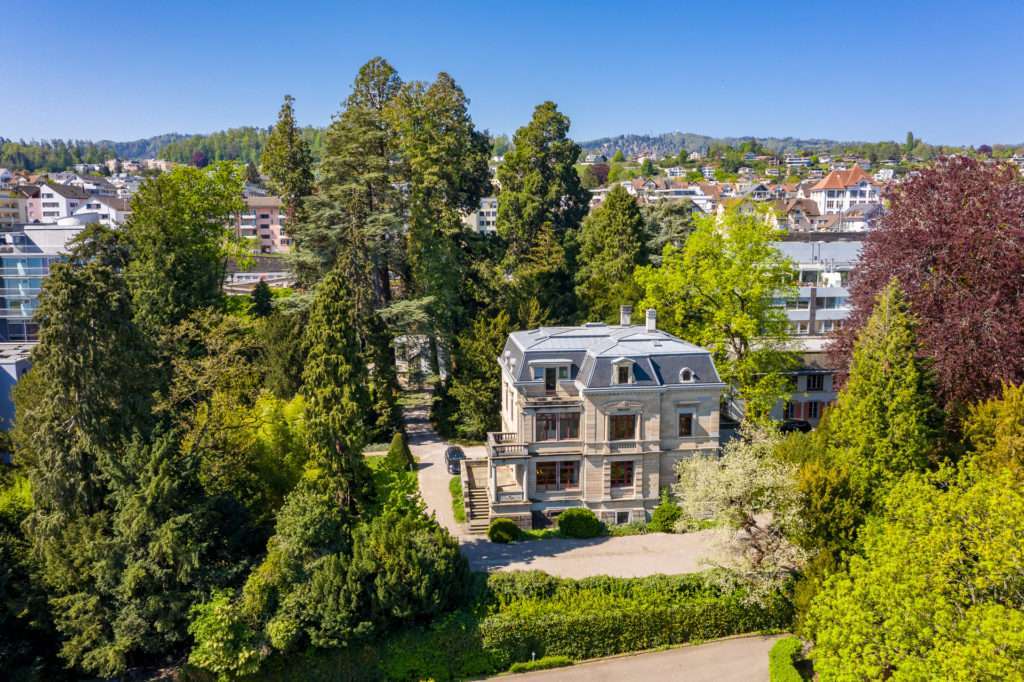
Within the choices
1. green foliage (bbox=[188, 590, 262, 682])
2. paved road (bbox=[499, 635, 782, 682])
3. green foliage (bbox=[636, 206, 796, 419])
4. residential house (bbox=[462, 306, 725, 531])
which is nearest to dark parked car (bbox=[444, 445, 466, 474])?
residential house (bbox=[462, 306, 725, 531])

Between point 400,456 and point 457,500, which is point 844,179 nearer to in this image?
point 457,500

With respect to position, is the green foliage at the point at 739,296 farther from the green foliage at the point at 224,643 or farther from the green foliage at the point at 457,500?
the green foliage at the point at 224,643

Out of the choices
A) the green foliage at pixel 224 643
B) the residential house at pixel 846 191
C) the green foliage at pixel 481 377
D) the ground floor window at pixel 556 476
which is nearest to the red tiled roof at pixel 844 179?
the residential house at pixel 846 191

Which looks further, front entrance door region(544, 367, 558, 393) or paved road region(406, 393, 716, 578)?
front entrance door region(544, 367, 558, 393)

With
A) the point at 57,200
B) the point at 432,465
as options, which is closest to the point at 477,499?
the point at 432,465

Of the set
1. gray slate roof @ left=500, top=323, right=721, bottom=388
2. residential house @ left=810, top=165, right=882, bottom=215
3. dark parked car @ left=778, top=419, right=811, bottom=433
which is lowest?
dark parked car @ left=778, top=419, right=811, bottom=433

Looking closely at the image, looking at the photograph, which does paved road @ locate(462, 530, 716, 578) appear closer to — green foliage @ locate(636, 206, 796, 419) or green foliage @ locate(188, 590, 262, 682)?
green foliage @ locate(188, 590, 262, 682)
